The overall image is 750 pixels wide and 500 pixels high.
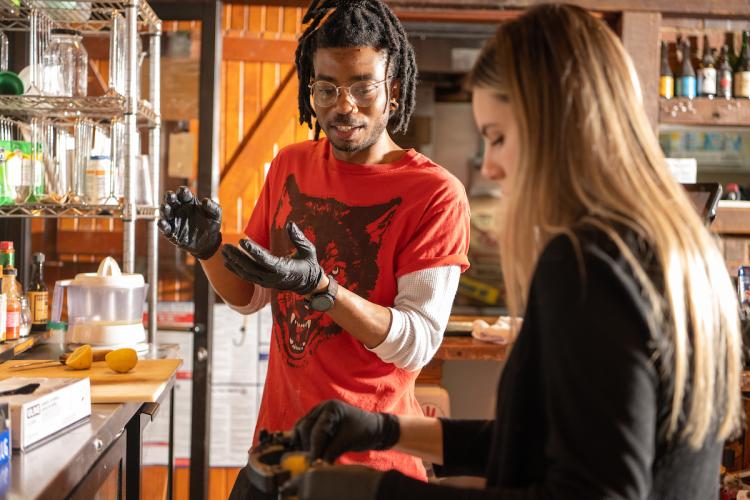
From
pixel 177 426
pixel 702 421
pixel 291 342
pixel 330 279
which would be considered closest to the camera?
pixel 702 421

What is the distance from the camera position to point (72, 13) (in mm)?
2689

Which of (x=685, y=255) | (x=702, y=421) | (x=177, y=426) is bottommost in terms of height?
(x=177, y=426)

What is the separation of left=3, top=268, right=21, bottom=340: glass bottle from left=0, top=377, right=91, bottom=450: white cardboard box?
2.69 ft

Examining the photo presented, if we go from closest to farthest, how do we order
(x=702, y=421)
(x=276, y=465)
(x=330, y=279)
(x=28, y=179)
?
1. (x=702, y=421)
2. (x=276, y=465)
3. (x=330, y=279)
4. (x=28, y=179)

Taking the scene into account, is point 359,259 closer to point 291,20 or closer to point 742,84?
point 291,20

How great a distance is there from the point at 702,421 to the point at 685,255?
188 millimetres

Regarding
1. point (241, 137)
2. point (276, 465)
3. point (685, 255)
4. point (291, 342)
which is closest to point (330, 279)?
point (291, 342)

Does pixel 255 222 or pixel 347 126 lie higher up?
pixel 347 126

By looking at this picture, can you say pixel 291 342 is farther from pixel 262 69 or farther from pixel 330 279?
pixel 262 69

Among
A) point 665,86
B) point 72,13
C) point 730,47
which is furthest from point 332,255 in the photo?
point 730,47

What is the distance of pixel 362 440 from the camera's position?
48.4 inches

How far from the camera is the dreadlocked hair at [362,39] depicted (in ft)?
6.18

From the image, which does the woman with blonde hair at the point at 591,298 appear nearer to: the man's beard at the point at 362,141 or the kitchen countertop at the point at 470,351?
the man's beard at the point at 362,141

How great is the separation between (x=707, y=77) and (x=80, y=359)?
3176 mm
